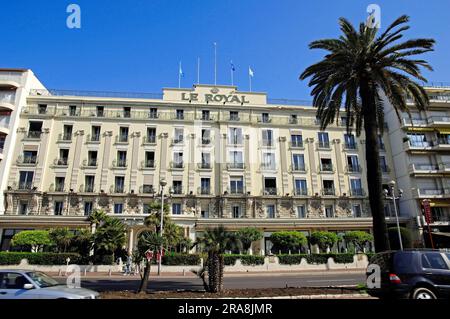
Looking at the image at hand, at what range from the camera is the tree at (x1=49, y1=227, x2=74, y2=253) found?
28141 millimetres

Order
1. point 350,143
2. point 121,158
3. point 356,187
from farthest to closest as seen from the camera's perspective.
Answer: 1. point 350,143
2. point 356,187
3. point 121,158

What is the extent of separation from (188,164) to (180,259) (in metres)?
13.0

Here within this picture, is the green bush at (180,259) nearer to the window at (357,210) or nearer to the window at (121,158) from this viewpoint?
the window at (121,158)

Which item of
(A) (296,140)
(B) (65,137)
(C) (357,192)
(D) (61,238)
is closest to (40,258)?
(D) (61,238)

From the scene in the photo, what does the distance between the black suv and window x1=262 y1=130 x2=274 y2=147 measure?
31078 millimetres

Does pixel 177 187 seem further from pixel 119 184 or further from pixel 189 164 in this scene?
pixel 119 184

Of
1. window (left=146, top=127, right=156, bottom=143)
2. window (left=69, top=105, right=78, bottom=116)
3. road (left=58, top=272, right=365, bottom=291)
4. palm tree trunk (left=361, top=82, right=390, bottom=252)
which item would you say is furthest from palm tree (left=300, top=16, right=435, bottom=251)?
window (left=69, top=105, right=78, bottom=116)

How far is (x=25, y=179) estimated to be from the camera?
1384 inches

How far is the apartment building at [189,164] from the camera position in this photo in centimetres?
3481

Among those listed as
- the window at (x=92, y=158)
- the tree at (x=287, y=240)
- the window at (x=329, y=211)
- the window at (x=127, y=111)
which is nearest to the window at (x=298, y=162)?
the window at (x=329, y=211)

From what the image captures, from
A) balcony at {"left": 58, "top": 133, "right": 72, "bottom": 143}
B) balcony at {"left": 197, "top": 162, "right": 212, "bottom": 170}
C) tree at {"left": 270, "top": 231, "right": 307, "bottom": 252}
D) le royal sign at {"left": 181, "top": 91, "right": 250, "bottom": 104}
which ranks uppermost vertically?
le royal sign at {"left": 181, "top": 91, "right": 250, "bottom": 104}

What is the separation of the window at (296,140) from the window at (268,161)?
3.38m

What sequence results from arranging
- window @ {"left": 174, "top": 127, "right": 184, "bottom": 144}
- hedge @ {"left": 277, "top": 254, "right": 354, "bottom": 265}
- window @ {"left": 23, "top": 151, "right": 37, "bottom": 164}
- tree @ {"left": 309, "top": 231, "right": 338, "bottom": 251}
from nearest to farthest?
hedge @ {"left": 277, "top": 254, "right": 354, "bottom": 265}, tree @ {"left": 309, "top": 231, "right": 338, "bottom": 251}, window @ {"left": 23, "top": 151, "right": 37, "bottom": 164}, window @ {"left": 174, "top": 127, "right": 184, "bottom": 144}

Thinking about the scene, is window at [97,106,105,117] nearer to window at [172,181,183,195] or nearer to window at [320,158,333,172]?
window at [172,181,183,195]
